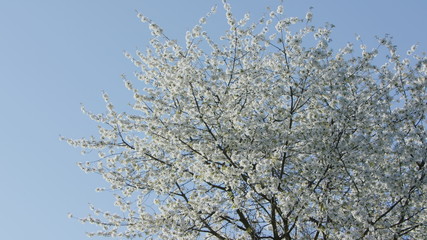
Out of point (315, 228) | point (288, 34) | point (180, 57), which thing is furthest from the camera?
point (180, 57)

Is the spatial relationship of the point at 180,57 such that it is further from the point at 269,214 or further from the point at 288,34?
the point at 269,214

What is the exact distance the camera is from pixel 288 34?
14227mm

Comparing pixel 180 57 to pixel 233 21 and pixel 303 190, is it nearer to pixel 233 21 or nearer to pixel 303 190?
pixel 233 21

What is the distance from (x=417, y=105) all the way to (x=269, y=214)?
14.2ft

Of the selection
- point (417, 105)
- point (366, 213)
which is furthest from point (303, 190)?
point (417, 105)

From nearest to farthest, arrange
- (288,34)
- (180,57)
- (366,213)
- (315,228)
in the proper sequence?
(366,213)
(315,228)
(288,34)
(180,57)

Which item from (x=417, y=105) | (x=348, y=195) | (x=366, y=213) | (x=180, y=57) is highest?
(x=180, y=57)

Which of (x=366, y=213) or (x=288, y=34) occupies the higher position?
(x=288, y=34)

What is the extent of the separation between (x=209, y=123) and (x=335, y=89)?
2967mm

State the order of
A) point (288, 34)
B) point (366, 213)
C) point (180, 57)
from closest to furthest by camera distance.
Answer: point (366, 213), point (288, 34), point (180, 57)

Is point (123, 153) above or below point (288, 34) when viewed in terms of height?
below

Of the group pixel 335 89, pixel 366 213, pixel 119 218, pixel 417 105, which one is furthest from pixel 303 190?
pixel 119 218

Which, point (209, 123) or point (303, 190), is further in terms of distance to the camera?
point (209, 123)

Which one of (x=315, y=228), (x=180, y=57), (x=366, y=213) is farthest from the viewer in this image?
(x=180, y=57)
